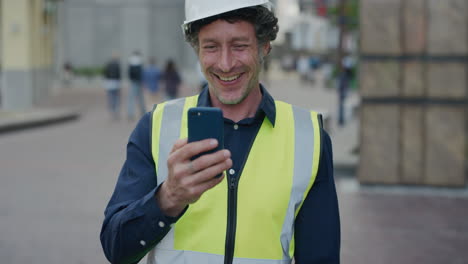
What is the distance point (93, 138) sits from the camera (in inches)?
607

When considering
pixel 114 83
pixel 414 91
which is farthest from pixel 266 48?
pixel 114 83

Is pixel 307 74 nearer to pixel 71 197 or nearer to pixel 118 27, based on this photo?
pixel 118 27

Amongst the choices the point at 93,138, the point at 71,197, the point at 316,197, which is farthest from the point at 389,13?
the point at 93,138

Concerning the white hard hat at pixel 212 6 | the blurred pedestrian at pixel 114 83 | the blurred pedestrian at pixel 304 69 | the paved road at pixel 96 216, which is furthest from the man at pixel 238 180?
the blurred pedestrian at pixel 304 69

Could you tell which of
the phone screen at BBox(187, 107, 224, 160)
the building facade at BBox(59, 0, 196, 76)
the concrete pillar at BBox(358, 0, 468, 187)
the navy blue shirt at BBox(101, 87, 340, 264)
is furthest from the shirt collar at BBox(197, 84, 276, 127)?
the building facade at BBox(59, 0, 196, 76)

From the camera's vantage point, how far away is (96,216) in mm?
7820

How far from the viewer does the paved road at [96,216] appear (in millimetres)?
6441

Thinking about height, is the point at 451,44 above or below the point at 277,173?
above

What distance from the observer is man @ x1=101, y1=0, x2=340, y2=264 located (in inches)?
86.8

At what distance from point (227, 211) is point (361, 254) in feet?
14.4

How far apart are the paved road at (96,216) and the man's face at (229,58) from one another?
4.20m

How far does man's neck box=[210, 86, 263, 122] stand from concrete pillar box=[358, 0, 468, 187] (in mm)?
6790

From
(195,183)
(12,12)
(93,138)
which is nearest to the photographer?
(195,183)

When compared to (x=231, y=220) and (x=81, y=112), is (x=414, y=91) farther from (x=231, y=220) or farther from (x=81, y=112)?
(x=81, y=112)
